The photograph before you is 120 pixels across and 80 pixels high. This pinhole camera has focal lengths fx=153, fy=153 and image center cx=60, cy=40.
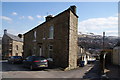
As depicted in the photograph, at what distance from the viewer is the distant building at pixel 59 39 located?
18.8 metres

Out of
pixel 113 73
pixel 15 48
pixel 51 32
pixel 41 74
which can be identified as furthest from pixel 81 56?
pixel 15 48

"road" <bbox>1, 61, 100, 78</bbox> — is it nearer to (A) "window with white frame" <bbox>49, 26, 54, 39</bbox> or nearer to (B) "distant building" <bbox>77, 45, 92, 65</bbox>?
(A) "window with white frame" <bbox>49, 26, 54, 39</bbox>

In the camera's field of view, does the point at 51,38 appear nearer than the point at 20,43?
Yes

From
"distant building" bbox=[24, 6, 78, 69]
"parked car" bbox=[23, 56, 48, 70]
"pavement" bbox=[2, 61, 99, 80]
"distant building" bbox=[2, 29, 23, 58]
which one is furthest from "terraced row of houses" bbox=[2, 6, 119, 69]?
"distant building" bbox=[2, 29, 23, 58]

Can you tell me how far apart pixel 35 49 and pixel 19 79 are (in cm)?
1255

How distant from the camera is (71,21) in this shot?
19500mm

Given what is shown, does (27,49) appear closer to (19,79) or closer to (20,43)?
(19,79)

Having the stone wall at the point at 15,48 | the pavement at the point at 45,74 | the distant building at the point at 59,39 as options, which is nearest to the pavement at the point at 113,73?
the pavement at the point at 45,74

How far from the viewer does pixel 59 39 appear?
19750 millimetres

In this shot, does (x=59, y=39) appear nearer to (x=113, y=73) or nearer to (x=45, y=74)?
(x=45, y=74)

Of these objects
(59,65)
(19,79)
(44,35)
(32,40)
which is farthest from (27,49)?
(19,79)

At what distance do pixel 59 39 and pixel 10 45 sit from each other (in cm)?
3296

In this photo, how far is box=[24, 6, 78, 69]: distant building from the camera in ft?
61.5

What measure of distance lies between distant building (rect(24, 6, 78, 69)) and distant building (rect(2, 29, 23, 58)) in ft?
87.4
